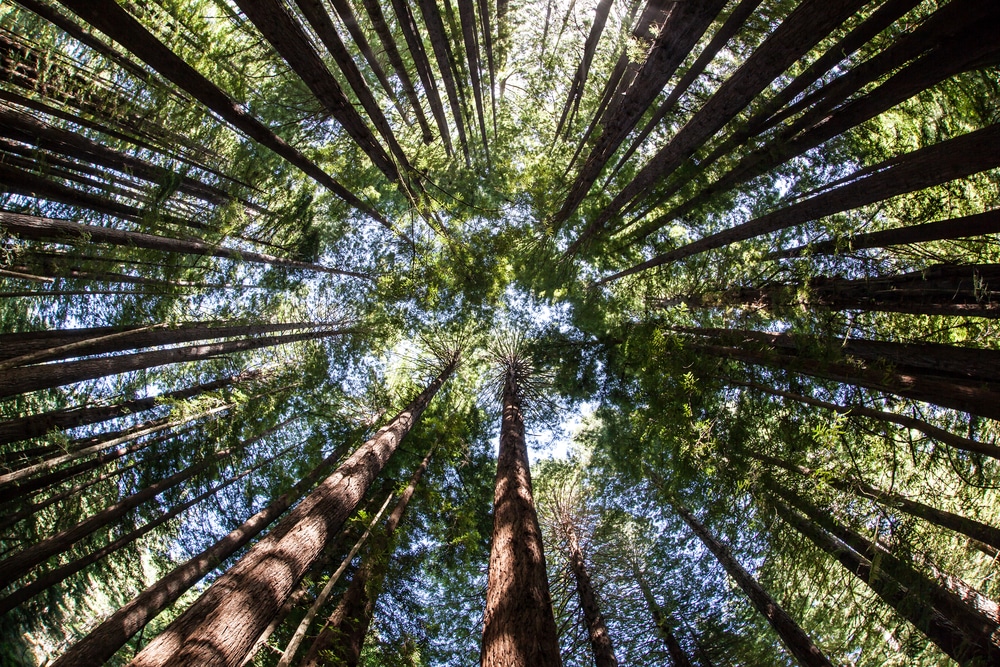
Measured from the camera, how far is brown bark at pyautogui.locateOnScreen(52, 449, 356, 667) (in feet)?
12.6

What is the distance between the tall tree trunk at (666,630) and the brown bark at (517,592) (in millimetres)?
4231

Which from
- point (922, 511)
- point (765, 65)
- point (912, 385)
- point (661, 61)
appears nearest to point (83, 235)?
point (661, 61)

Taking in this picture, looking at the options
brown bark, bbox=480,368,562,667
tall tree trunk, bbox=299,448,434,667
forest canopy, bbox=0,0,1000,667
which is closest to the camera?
brown bark, bbox=480,368,562,667

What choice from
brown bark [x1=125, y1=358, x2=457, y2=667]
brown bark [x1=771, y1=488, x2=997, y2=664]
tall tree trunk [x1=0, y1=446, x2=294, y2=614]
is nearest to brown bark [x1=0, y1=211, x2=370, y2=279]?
brown bark [x1=125, y1=358, x2=457, y2=667]

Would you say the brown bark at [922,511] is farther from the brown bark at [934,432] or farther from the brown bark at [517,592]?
the brown bark at [517,592]

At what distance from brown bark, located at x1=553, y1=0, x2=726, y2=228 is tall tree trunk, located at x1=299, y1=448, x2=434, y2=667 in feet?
20.2

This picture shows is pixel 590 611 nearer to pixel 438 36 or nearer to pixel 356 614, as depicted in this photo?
pixel 356 614

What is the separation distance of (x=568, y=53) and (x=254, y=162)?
6.83 metres

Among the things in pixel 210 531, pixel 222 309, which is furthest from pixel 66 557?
pixel 222 309

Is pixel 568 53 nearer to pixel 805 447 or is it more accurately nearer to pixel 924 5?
pixel 924 5

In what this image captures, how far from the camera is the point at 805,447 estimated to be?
4.61 meters

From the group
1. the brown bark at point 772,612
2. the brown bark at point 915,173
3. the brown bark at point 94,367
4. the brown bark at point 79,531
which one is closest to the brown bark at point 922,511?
the brown bark at point 772,612

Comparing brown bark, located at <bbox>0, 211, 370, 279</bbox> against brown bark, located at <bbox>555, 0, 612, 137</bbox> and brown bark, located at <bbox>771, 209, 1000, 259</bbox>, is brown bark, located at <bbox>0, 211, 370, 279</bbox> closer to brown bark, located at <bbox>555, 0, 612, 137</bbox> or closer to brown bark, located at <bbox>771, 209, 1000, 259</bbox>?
brown bark, located at <bbox>555, 0, 612, 137</bbox>

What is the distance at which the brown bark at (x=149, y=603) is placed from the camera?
12.6ft
